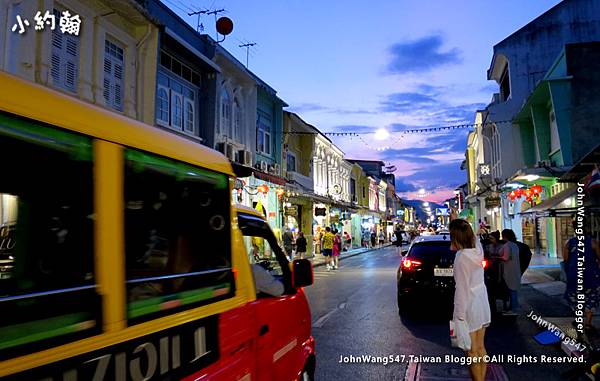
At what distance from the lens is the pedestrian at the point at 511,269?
31.6ft

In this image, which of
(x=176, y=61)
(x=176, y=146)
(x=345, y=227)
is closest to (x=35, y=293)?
(x=176, y=146)

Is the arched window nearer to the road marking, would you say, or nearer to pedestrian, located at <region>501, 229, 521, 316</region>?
the road marking

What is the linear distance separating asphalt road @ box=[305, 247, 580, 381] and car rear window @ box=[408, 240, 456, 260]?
1.18 meters

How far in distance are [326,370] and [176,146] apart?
4.43 m

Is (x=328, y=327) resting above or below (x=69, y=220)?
below

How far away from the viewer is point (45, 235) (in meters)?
1.84

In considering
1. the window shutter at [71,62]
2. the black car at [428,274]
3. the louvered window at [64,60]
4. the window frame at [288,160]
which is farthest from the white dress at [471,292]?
the window frame at [288,160]

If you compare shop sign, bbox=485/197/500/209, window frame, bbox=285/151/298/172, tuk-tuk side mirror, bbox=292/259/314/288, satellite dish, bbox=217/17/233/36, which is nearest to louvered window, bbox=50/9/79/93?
satellite dish, bbox=217/17/233/36

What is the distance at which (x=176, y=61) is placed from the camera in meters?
16.3

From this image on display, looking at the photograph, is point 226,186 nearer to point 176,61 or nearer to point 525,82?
point 176,61

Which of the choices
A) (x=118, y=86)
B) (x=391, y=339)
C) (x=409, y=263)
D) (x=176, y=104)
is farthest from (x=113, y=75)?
(x=391, y=339)

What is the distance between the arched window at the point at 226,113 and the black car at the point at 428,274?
1098 centimetres

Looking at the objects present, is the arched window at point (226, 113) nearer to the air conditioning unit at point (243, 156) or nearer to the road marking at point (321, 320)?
the air conditioning unit at point (243, 156)

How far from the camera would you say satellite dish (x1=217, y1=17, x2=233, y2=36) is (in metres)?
18.5
